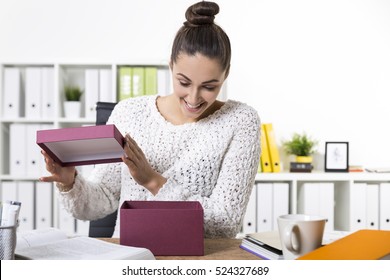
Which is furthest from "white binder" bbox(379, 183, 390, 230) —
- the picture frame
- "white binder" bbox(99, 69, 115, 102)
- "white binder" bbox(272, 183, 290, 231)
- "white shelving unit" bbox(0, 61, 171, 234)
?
"white binder" bbox(99, 69, 115, 102)

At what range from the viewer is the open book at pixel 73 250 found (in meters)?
0.76

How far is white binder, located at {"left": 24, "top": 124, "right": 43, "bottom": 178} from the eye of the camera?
240 centimetres

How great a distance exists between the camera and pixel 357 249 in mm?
719

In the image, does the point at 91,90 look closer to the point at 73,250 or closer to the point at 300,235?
the point at 73,250

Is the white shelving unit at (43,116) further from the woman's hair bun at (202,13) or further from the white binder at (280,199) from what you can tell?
the woman's hair bun at (202,13)

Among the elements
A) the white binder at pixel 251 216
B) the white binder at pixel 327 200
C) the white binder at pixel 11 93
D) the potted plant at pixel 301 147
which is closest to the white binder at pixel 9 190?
the white binder at pixel 11 93

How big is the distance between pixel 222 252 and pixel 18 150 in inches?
70.0

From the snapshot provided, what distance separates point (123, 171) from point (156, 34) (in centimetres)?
150

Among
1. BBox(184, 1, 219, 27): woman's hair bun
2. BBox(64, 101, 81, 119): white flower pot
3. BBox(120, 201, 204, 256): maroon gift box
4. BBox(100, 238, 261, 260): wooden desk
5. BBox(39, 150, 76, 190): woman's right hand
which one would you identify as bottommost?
BBox(100, 238, 261, 260): wooden desk

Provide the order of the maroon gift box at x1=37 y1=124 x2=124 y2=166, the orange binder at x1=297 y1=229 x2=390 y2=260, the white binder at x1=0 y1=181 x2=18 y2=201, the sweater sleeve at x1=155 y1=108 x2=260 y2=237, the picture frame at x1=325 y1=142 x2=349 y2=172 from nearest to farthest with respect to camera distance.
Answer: the orange binder at x1=297 y1=229 x2=390 y2=260 → the maroon gift box at x1=37 y1=124 x2=124 y2=166 → the sweater sleeve at x1=155 y1=108 x2=260 y2=237 → the white binder at x1=0 y1=181 x2=18 y2=201 → the picture frame at x1=325 y1=142 x2=349 y2=172

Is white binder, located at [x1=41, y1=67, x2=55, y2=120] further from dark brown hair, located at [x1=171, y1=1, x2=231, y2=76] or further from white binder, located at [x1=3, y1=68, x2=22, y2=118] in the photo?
dark brown hair, located at [x1=171, y1=1, x2=231, y2=76]

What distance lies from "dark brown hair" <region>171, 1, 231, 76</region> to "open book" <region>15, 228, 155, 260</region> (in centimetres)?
52
